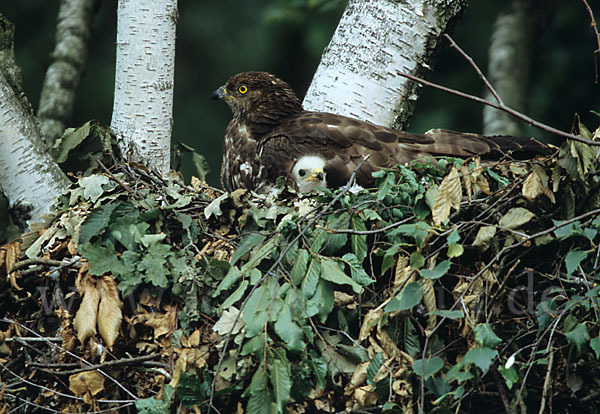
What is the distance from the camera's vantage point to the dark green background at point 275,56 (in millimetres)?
5777

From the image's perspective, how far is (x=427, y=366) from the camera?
8.52 ft

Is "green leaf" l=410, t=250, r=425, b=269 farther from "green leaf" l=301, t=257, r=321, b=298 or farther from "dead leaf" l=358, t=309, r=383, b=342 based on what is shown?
"green leaf" l=301, t=257, r=321, b=298

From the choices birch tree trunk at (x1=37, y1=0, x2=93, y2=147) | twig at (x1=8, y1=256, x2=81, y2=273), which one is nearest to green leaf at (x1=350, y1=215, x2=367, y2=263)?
twig at (x1=8, y1=256, x2=81, y2=273)

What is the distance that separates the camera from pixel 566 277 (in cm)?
277

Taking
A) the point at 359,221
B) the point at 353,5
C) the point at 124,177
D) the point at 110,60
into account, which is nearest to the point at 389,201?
the point at 359,221

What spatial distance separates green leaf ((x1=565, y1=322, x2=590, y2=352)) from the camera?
2.45 m

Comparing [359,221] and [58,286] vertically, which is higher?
[359,221]

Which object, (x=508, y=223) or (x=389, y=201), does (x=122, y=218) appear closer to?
(x=389, y=201)

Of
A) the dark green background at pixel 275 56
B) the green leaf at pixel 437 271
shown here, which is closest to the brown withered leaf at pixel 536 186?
the green leaf at pixel 437 271

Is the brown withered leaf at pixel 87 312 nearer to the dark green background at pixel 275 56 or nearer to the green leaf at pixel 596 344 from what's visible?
the green leaf at pixel 596 344

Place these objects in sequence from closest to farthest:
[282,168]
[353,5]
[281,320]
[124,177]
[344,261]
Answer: [281,320] → [344,261] → [124,177] → [282,168] → [353,5]

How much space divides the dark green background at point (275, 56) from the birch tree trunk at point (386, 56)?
5.04 ft

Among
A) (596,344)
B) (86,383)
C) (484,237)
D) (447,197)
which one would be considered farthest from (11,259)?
(596,344)

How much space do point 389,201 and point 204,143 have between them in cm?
477
